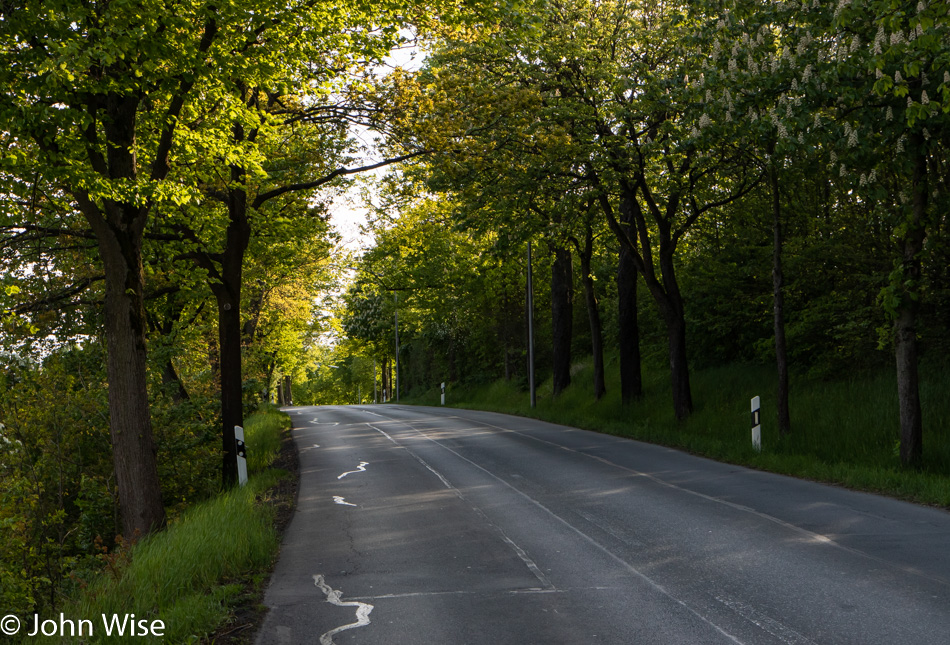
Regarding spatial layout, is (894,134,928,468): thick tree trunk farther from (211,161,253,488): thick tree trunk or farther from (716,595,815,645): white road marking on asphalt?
(211,161,253,488): thick tree trunk

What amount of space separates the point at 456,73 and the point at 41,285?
9083mm

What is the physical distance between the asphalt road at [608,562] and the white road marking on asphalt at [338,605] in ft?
0.09

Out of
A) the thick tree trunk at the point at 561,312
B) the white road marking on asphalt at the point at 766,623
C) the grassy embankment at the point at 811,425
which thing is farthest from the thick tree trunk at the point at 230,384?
the thick tree trunk at the point at 561,312

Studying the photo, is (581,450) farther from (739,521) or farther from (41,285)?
(41,285)

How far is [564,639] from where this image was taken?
18.2ft

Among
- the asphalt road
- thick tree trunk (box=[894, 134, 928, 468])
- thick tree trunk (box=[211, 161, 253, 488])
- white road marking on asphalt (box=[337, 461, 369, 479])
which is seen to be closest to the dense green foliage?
thick tree trunk (box=[894, 134, 928, 468])

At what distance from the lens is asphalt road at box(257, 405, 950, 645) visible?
5770 mm

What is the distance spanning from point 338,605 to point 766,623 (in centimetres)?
339

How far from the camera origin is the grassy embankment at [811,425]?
12.2m

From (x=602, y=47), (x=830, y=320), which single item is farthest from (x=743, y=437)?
(x=602, y=47)

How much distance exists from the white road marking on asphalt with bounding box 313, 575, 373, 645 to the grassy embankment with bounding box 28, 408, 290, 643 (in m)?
0.63

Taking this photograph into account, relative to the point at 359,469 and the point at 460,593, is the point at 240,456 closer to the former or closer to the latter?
the point at 359,469

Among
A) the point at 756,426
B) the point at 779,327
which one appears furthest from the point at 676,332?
the point at 756,426

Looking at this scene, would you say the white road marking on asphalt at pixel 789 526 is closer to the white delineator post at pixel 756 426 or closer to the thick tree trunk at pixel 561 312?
the white delineator post at pixel 756 426
